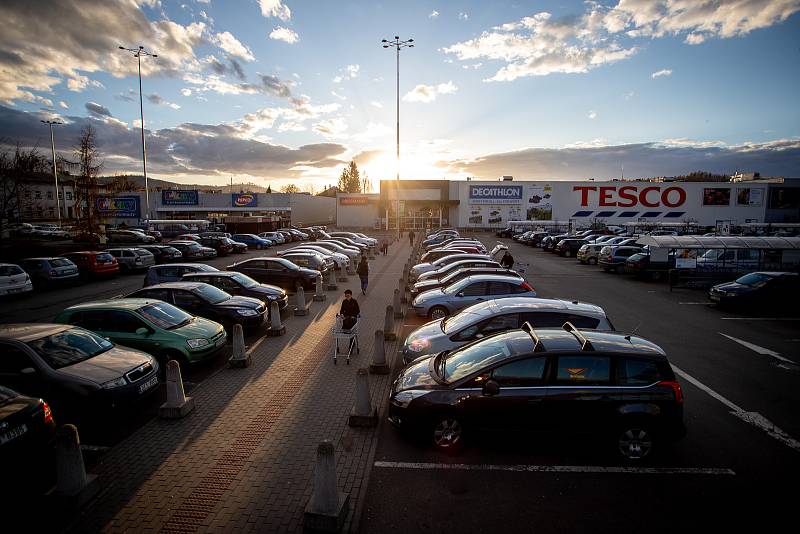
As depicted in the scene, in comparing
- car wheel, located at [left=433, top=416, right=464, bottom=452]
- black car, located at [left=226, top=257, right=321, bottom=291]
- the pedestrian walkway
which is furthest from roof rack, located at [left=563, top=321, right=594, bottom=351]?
black car, located at [left=226, top=257, right=321, bottom=291]

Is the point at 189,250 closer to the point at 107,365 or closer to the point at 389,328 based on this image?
the point at 389,328

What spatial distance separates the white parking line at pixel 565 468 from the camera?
554 centimetres

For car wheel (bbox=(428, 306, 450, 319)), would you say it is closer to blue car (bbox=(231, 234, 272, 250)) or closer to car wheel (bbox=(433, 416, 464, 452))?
car wheel (bbox=(433, 416, 464, 452))

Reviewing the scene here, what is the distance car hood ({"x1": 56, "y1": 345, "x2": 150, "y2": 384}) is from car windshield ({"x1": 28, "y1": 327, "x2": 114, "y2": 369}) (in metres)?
0.12

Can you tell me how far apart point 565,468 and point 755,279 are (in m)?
14.2

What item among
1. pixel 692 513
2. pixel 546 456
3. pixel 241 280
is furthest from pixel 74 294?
pixel 692 513

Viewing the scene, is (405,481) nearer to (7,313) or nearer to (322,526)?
(322,526)

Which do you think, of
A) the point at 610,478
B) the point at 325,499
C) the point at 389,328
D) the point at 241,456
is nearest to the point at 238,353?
the point at 241,456

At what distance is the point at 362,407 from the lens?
21.8 feet

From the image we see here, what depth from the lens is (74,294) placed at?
18016mm

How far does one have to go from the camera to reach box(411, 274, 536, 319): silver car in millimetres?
11812

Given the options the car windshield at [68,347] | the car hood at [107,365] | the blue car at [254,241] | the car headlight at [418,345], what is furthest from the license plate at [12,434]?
the blue car at [254,241]

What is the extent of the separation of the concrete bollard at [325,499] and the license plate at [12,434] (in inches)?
142

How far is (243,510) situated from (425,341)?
14.5ft
